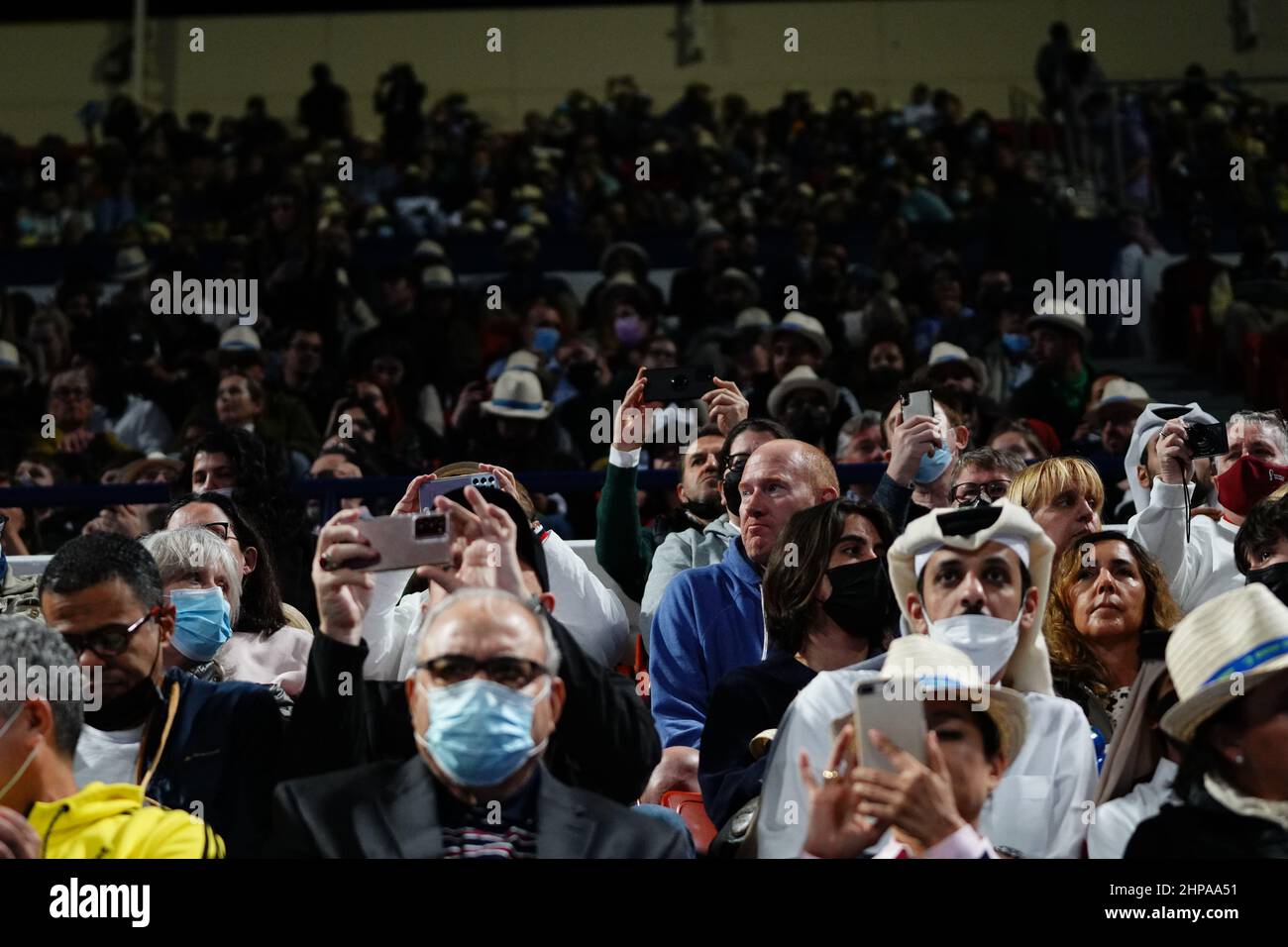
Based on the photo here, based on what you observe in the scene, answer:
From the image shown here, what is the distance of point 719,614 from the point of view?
5.54 m

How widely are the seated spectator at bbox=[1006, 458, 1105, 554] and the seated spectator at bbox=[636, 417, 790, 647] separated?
2.55 ft

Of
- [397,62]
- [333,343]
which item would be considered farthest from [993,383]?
[397,62]

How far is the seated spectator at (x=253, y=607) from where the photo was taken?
18.4 ft

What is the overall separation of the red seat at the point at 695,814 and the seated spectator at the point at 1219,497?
1592 mm

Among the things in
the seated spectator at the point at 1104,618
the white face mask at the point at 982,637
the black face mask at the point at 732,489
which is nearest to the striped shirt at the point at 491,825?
the white face mask at the point at 982,637

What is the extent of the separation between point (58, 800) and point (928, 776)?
1.72 meters

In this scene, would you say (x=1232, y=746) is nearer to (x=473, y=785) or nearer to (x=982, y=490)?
(x=473, y=785)

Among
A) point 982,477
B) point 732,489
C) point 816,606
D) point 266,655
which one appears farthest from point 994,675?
point 266,655

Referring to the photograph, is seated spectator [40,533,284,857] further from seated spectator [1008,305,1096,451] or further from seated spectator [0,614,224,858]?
seated spectator [1008,305,1096,451]

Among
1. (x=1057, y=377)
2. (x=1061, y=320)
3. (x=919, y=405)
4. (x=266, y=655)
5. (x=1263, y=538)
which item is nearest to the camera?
(x=1263, y=538)

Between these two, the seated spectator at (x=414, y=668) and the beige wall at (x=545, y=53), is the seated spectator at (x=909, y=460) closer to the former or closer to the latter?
the seated spectator at (x=414, y=668)

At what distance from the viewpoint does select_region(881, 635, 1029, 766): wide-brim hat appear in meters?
3.95

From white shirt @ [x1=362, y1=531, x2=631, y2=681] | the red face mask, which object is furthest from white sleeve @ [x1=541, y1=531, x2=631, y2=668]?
the red face mask

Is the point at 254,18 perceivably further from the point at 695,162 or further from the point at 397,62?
the point at 695,162
